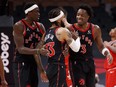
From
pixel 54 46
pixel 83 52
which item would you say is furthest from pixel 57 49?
pixel 83 52

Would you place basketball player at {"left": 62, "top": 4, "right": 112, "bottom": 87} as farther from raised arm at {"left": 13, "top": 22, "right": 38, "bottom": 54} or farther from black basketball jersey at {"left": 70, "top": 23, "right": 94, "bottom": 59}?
raised arm at {"left": 13, "top": 22, "right": 38, "bottom": 54}

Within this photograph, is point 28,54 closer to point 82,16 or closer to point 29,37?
point 29,37

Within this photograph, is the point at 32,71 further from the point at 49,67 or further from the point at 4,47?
the point at 4,47

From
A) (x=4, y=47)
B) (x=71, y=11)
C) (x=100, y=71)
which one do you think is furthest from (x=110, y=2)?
(x=4, y=47)

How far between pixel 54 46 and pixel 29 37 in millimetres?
583

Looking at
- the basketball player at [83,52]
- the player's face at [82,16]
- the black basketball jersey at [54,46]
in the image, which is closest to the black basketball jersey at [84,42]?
the basketball player at [83,52]

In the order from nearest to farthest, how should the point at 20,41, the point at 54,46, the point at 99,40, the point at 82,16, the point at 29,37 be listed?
the point at 54,46 < the point at 20,41 < the point at 29,37 < the point at 82,16 < the point at 99,40

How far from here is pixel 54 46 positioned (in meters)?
5.14

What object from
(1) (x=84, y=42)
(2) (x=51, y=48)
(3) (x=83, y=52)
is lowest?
(3) (x=83, y=52)

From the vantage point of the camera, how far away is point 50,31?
516 centimetres

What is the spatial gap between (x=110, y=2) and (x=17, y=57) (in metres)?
12.2

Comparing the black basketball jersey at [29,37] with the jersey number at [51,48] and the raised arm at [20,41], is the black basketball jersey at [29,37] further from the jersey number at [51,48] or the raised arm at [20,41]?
the jersey number at [51,48]

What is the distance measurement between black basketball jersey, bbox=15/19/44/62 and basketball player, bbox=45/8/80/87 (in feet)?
1.40

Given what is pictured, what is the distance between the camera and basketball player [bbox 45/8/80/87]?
16.8 feet
